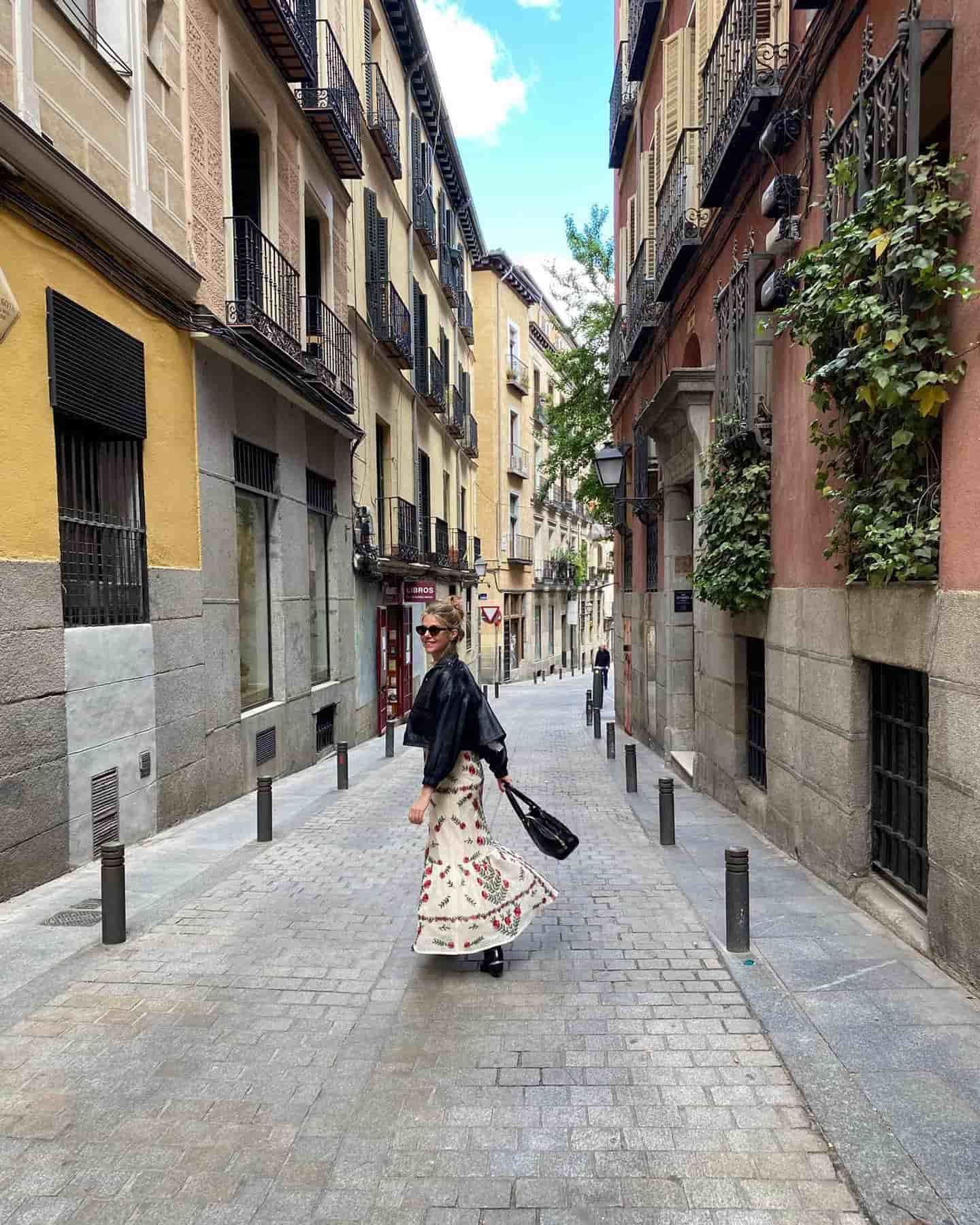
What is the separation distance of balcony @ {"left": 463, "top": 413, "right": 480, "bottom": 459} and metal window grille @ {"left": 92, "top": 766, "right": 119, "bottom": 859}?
71.4 feet

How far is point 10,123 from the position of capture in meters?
5.78

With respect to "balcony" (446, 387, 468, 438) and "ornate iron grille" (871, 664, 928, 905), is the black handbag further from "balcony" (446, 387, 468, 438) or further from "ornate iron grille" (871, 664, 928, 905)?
"balcony" (446, 387, 468, 438)

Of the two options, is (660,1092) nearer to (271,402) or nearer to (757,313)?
(757,313)

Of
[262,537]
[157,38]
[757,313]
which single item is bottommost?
[262,537]

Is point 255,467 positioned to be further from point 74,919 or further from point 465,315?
point 465,315

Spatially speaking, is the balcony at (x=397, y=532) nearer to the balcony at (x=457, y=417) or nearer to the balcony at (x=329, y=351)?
the balcony at (x=329, y=351)

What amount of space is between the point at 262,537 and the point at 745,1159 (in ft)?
32.3

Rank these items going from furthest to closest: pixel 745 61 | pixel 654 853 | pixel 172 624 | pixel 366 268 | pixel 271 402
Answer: pixel 366 268
pixel 271 402
pixel 172 624
pixel 745 61
pixel 654 853

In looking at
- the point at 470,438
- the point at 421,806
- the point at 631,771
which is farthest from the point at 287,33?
the point at 470,438

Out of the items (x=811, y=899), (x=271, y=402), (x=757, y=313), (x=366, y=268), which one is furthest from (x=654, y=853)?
(x=366, y=268)

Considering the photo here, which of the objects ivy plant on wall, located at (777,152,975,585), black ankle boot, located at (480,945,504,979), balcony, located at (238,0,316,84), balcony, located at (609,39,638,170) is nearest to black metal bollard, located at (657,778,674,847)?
ivy plant on wall, located at (777,152,975,585)

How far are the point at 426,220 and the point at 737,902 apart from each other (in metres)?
21.1

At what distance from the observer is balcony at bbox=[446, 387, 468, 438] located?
83.9 ft

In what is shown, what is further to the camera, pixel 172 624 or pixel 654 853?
pixel 172 624
